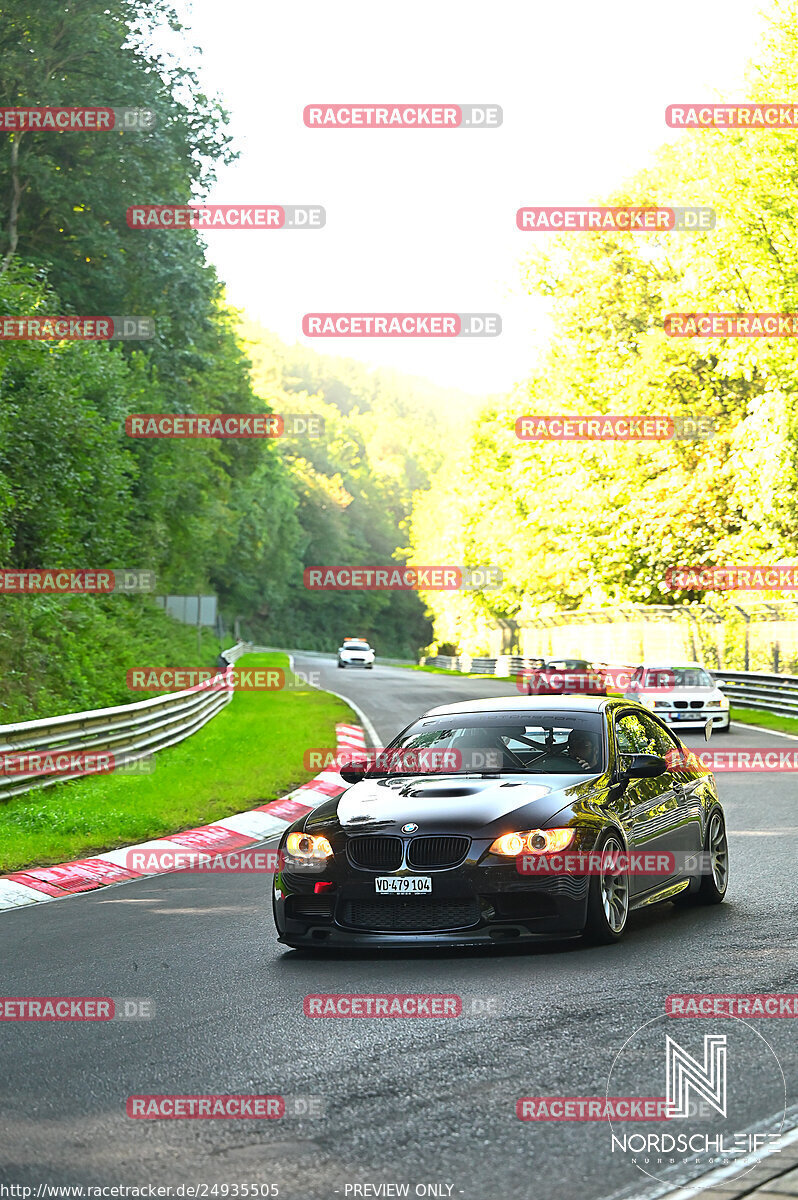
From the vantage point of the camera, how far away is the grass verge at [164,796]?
13.6 m

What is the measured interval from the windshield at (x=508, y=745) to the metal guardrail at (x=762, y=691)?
23280 mm

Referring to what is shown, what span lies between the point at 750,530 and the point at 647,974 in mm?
35575

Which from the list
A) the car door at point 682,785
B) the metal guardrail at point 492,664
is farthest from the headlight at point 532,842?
the metal guardrail at point 492,664

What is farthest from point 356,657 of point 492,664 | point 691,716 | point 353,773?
point 353,773

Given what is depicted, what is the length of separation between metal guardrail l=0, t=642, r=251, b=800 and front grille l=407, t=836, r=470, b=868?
762cm

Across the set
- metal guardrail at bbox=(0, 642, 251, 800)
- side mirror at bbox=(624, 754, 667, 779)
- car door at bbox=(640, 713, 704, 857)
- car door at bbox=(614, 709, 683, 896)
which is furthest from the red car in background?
side mirror at bbox=(624, 754, 667, 779)

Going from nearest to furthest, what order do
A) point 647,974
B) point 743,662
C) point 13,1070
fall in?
point 13,1070
point 647,974
point 743,662

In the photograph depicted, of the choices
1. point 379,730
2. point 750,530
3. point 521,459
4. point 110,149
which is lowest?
point 379,730

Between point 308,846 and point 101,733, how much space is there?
32.9ft

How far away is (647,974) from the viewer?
24.2ft

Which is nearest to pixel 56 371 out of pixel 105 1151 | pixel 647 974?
pixel 647 974

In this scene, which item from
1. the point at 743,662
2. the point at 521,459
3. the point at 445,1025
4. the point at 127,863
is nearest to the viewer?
the point at 445,1025

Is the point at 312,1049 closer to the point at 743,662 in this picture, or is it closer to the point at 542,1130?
the point at 542,1130

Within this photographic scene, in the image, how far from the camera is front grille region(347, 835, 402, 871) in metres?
7.99
